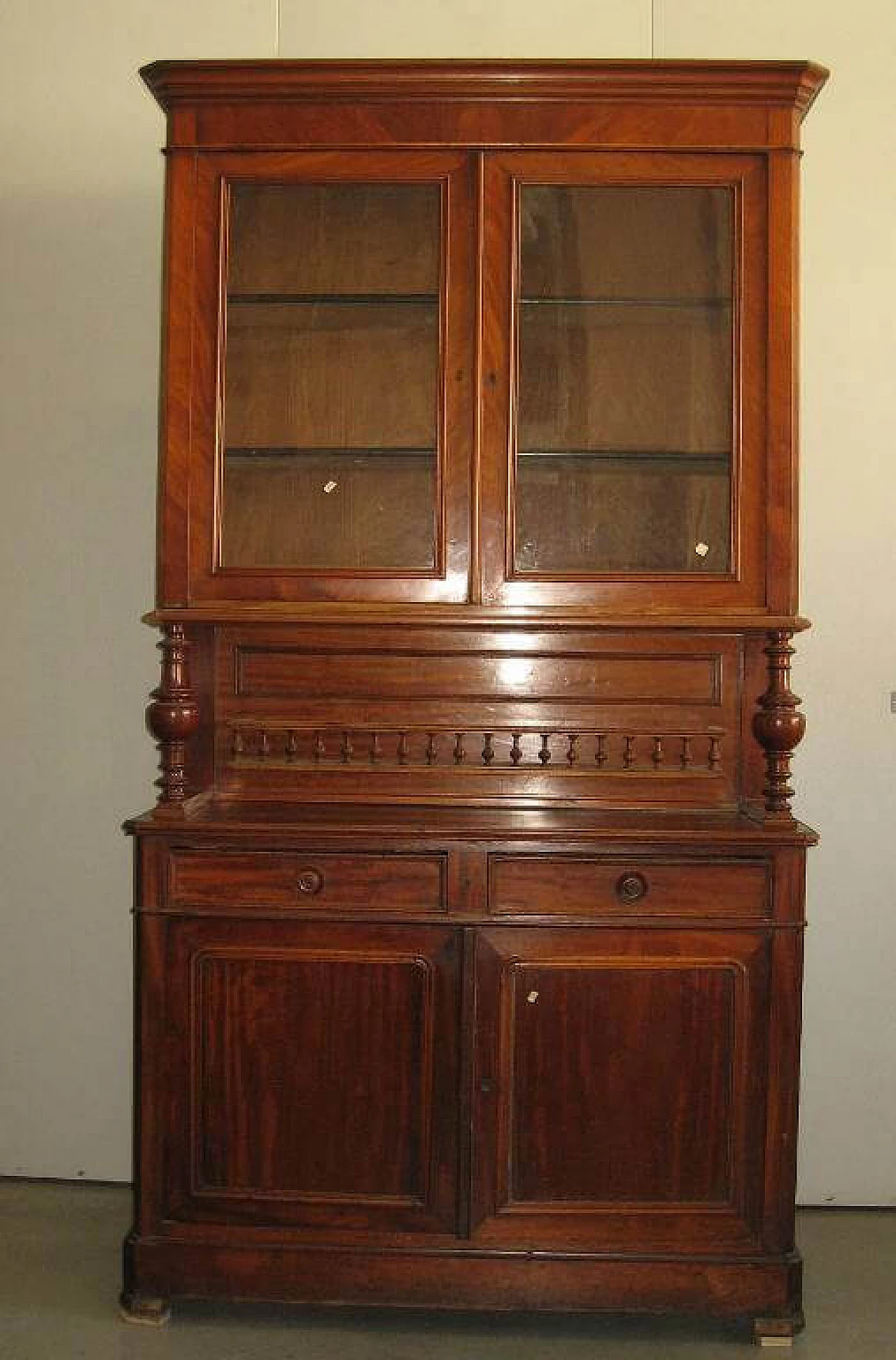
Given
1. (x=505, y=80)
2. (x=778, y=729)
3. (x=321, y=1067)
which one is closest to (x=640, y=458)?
(x=778, y=729)

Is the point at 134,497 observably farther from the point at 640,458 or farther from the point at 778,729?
the point at 778,729

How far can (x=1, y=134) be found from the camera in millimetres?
2920

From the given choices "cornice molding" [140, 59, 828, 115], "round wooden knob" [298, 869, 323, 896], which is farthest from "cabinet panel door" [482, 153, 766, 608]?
"round wooden knob" [298, 869, 323, 896]

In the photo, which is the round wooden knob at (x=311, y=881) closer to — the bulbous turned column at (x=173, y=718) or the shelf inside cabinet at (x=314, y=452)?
the bulbous turned column at (x=173, y=718)

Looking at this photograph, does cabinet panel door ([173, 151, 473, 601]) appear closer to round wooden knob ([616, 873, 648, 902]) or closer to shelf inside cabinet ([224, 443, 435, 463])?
shelf inside cabinet ([224, 443, 435, 463])

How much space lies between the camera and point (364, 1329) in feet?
7.79

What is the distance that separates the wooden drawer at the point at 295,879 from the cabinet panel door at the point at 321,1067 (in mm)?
40

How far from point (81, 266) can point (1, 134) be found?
1.13 feet

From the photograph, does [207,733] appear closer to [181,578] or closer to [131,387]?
[181,578]

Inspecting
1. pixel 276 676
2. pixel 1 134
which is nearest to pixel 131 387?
pixel 1 134

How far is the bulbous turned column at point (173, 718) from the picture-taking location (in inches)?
91.4

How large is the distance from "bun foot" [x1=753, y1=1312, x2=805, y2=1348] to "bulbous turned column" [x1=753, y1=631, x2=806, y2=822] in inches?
34.6

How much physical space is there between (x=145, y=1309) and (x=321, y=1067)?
0.55m

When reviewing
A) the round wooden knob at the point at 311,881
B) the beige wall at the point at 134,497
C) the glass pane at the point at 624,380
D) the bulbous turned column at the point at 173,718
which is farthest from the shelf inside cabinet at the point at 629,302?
the round wooden knob at the point at 311,881
